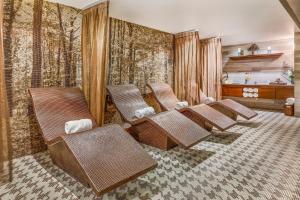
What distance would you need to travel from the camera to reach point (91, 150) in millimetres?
2014

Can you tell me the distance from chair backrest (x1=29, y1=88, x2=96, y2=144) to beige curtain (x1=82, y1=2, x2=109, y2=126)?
0.52 feet

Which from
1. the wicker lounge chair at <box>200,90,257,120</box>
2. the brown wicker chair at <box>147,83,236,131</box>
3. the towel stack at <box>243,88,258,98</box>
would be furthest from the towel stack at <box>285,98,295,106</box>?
the brown wicker chair at <box>147,83,236,131</box>

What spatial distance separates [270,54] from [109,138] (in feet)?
22.8

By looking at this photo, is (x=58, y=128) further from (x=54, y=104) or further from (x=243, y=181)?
(x=243, y=181)

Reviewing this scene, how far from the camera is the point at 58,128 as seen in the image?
2.65 metres

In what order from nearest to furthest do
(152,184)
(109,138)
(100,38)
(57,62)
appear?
(152,184) < (109,138) < (100,38) < (57,62)

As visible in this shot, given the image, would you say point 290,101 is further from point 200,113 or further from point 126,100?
point 126,100

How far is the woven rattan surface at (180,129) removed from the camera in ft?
8.60

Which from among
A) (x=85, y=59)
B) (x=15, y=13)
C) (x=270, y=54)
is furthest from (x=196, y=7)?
(x=270, y=54)

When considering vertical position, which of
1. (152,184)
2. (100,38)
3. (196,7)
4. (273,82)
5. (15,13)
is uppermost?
(196,7)

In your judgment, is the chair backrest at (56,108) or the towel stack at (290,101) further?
the towel stack at (290,101)

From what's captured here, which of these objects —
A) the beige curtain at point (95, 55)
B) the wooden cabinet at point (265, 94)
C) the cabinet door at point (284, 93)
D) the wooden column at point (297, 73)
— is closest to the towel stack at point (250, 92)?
the wooden cabinet at point (265, 94)

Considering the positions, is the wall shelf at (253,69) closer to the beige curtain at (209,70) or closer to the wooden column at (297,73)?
the wooden column at (297,73)

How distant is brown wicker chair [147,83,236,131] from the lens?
11.2 feet
